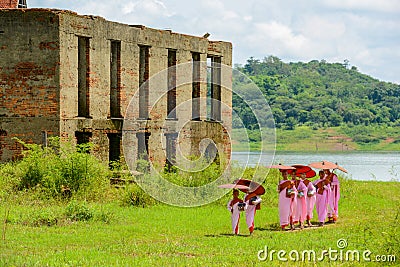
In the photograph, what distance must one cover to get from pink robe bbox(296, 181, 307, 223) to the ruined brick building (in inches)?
347

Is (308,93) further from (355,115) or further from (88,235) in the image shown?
(88,235)

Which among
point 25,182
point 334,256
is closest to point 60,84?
point 25,182

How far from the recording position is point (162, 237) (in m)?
16.8

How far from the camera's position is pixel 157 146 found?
29.8 meters

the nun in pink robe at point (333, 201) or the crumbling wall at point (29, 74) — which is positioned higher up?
the crumbling wall at point (29, 74)

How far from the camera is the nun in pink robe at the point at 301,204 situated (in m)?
19.5

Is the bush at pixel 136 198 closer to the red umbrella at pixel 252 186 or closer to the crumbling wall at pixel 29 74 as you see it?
the crumbling wall at pixel 29 74

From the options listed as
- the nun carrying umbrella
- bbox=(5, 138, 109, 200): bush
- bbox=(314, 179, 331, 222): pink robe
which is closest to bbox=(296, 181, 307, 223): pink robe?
bbox=(314, 179, 331, 222): pink robe

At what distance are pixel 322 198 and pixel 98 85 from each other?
10.1 meters

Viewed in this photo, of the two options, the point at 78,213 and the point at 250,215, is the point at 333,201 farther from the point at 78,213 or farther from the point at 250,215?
the point at 78,213

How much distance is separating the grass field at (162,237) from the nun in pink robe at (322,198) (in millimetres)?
357

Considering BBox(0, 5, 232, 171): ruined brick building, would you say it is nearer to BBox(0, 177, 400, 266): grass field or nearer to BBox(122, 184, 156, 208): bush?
BBox(122, 184, 156, 208): bush

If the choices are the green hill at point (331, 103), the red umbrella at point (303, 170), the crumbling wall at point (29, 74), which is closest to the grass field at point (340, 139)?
the green hill at point (331, 103)

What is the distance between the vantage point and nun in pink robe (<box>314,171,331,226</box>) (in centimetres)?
2025
